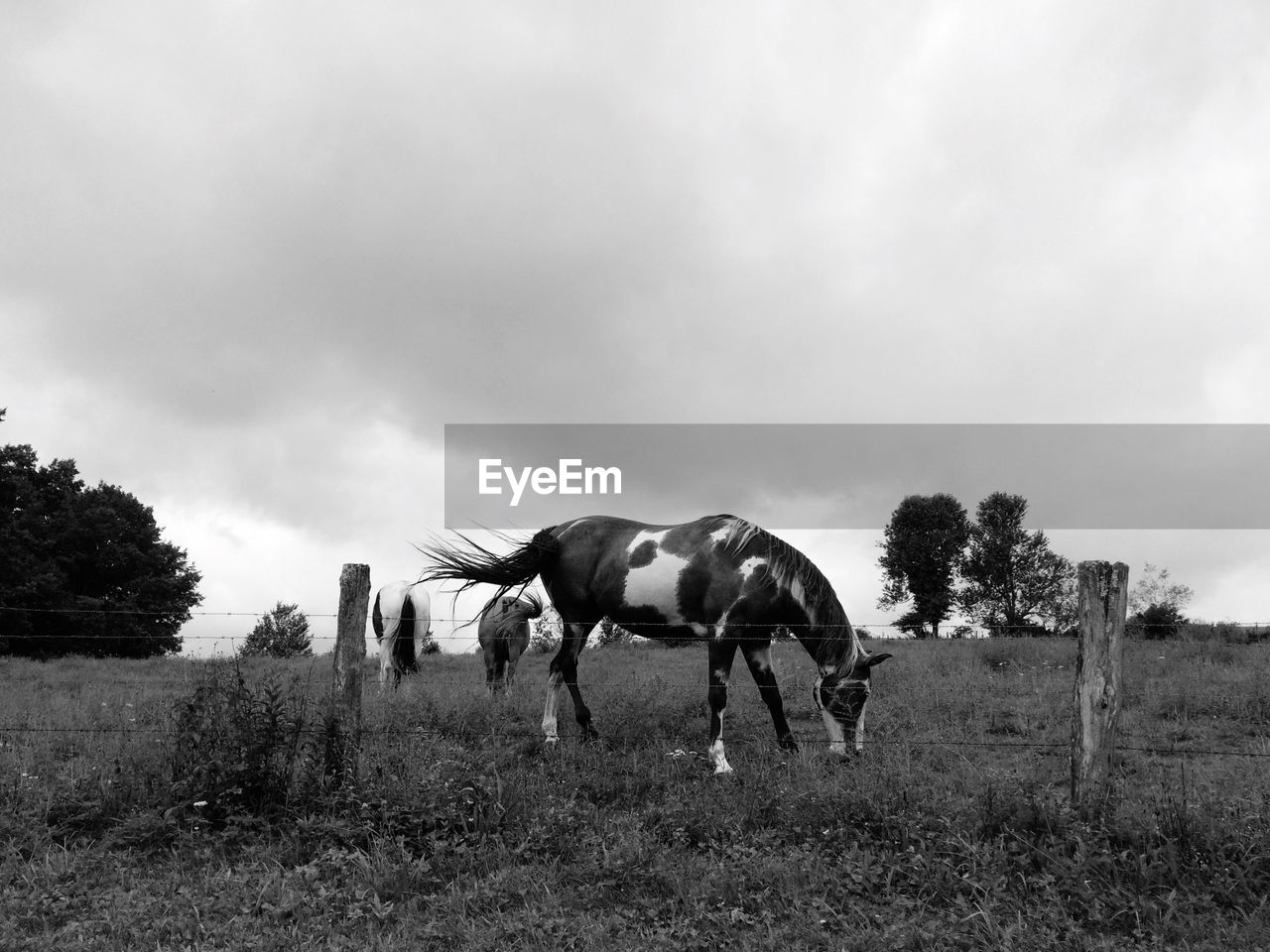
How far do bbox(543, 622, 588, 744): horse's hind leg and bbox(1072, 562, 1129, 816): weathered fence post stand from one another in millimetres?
4134

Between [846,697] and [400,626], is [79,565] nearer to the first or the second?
[400,626]

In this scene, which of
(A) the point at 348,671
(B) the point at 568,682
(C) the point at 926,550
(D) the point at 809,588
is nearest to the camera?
(A) the point at 348,671

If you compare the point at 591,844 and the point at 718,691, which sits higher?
the point at 718,691

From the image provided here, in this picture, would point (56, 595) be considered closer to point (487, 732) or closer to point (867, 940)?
point (487, 732)

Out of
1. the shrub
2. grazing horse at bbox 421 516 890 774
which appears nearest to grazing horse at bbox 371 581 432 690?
grazing horse at bbox 421 516 890 774

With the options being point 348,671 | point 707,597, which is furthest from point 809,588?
point 348,671

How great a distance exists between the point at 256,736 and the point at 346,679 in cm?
68

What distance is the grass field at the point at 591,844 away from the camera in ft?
14.6

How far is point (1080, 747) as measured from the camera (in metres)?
5.57

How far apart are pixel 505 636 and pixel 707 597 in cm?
474

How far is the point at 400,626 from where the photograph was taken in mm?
13555

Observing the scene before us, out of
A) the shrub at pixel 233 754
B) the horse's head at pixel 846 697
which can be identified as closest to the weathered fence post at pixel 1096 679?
the horse's head at pixel 846 697

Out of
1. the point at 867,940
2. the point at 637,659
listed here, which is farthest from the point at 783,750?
the point at 637,659

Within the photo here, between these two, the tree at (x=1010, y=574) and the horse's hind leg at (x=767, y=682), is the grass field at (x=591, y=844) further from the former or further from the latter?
the tree at (x=1010, y=574)
